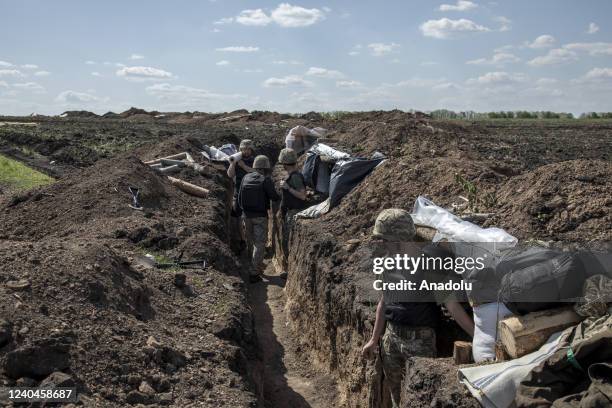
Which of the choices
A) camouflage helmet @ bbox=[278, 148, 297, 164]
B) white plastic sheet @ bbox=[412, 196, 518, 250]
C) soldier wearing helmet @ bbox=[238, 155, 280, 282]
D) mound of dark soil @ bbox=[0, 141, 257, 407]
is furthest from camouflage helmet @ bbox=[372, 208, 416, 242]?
soldier wearing helmet @ bbox=[238, 155, 280, 282]

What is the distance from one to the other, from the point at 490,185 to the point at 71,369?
5.58m

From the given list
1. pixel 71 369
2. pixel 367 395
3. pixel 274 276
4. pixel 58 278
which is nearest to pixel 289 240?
pixel 274 276

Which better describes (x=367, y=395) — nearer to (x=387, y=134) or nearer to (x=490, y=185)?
(x=490, y=185)

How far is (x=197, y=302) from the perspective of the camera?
230 inches

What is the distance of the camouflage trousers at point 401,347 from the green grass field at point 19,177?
11416 millimetres

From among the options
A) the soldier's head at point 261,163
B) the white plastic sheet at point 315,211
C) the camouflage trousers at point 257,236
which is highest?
the soldier's head at point 261,163

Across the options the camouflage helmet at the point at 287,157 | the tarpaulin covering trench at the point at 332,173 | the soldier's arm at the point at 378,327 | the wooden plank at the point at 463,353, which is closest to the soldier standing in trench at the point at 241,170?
the tarpaulin covering trench at the point at 332,173

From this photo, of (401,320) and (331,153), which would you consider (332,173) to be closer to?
(331,153)

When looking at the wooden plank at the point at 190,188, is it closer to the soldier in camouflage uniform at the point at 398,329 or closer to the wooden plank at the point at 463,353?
the soldier in camouflage uniform at the point at 398,329

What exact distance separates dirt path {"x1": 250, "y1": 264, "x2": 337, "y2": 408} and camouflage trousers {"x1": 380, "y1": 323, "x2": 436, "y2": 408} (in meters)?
1.84

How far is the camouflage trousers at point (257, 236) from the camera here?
32.9 ft

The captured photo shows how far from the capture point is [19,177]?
578 inches

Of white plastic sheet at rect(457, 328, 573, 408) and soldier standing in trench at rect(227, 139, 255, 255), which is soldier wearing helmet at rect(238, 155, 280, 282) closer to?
soldier standing in trench at rect(227, 139, 255, 255)

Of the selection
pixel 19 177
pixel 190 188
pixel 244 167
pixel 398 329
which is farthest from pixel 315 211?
pixel 19 177
